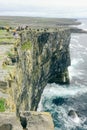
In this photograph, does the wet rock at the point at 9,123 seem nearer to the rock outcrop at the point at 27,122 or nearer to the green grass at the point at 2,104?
the rock outcrop at the point at 27,122

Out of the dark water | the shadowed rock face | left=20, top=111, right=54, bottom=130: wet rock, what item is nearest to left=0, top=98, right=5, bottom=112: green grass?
left=20, top=111, right=54, bottom=130: wet rock

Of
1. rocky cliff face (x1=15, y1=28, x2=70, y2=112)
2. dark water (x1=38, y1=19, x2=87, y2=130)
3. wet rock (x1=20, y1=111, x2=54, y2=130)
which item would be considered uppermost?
wet rock (x1=20, y1=111, x2=54, y2=130)

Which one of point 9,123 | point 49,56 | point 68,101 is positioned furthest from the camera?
point 68,101

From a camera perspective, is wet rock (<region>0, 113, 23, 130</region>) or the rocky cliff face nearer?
wet rock (<region>0, 113, 23, 130</region>)

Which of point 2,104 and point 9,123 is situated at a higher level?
point 9,123

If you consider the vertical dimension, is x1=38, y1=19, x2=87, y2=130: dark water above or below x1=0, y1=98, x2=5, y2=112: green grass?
below

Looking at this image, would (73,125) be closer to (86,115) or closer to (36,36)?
(86,115)

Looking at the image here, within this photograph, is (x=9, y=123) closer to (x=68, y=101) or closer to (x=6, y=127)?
(x=6, y=127)

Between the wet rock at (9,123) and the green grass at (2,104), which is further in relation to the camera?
the green grass at (2,104)

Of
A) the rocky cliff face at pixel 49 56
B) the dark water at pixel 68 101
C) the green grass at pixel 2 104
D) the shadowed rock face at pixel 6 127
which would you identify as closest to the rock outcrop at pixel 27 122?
the shadowed rock face at pixel 6 127

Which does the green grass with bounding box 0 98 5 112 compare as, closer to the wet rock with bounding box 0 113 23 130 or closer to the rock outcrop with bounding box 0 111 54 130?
the rock outcrop with bounding box 0 111 54 130

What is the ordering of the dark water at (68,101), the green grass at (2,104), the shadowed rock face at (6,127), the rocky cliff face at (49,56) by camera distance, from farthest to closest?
the dark water at (68,101)
the rocky cliff face at (49,56)
the green grass at (2,104)
the shadowed rock face at (6,127)

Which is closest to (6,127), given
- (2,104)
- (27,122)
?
(27,122)
